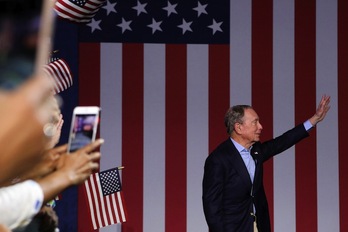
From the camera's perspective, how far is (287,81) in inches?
184

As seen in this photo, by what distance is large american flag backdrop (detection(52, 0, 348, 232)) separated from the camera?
4.57 metres

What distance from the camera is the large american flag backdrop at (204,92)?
457 cm

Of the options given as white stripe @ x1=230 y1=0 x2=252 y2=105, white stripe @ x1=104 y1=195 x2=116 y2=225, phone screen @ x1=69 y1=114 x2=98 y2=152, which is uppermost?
white stripe @ x1=230 y1=0 x2=252 y2=105

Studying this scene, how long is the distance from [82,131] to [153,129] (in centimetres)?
368

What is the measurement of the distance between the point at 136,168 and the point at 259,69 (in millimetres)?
1074

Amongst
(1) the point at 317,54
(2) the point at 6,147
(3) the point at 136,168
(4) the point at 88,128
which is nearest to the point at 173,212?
(3) the point at 136,168

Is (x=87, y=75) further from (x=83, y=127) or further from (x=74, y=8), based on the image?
(x=83, y=127)

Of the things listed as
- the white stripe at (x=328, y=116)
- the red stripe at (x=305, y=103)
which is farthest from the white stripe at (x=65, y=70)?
the white stripe at (x=328, y=116)

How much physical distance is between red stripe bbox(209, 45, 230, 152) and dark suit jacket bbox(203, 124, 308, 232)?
41.5 inches

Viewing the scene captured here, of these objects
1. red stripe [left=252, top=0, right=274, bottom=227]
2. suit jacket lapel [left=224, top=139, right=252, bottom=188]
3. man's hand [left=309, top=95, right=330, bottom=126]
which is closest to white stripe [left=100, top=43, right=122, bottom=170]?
red stripe [left=252, top=0, right=274, bottom=227]

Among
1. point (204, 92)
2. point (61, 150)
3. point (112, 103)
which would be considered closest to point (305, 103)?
point (204, 92)

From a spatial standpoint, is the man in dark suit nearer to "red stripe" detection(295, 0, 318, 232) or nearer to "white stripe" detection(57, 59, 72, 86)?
"white stripe" detection(57, 59, 72, 86)

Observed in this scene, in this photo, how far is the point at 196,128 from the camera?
4.60 m

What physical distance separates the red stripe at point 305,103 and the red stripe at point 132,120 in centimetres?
107
